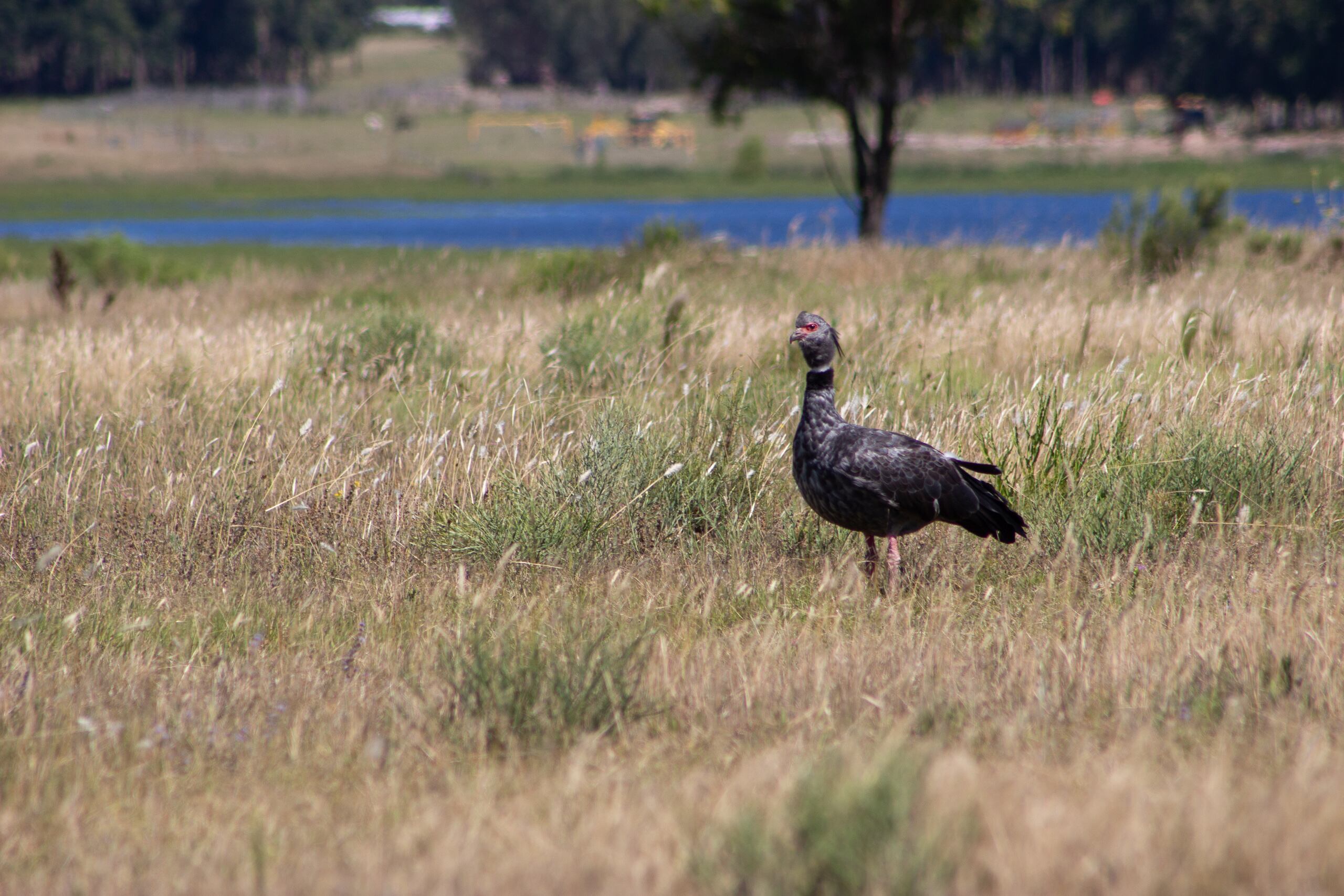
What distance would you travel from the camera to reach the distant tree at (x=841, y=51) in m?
21.5

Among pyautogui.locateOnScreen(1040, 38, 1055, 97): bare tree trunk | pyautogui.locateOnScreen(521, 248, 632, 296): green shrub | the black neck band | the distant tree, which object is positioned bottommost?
the black neck band

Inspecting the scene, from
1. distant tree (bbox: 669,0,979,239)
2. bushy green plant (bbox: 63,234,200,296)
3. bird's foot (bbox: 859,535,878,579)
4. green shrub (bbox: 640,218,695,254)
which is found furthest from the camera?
bushy green plant (bbox: 63,234,200,296)

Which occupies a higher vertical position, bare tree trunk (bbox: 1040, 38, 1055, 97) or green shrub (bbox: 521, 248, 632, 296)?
bare tree trunk (bbox: 1040, 38, 1055, 97)

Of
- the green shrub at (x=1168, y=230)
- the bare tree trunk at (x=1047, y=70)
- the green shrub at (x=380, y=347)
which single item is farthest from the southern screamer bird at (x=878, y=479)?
the bare tree trunk at (x=1047, y=70)

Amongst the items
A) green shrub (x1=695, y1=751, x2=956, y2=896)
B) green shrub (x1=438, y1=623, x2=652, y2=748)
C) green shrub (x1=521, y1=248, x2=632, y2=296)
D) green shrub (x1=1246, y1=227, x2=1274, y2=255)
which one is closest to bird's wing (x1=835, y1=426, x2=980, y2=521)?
green shrub (x1=438, y1=623, x2=652, y2=748)

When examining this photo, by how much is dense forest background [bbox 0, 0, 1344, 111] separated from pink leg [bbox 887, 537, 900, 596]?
9758 centimetres

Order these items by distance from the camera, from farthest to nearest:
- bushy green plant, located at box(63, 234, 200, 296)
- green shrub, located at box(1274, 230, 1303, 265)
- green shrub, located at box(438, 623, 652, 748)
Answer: bushy green plant, located at box(63, 234, 200, 296) → green shrub, located at box(1274, 230, 1303, 265) → green shrub, located at box(438, 623, 652, 748)

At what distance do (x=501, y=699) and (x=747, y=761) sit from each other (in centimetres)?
91

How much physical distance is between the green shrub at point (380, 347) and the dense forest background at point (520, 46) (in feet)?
308

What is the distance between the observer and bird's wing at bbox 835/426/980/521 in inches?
210

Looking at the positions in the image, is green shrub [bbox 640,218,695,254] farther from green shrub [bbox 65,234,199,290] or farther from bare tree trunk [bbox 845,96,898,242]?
green shrub [bbox 65,234,199,290]

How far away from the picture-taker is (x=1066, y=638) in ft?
15.8

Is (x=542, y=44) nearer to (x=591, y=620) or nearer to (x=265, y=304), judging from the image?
(x=265, y=304)

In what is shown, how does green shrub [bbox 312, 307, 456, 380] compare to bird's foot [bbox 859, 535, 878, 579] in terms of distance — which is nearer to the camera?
bird's foot [bbox 859, 535, 878, 579]
